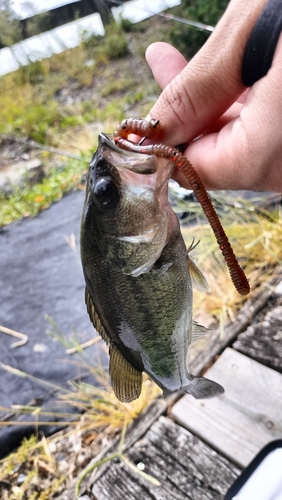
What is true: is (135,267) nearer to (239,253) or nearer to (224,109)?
(224,109)

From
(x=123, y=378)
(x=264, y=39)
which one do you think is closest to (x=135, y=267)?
(x=123, y=378)

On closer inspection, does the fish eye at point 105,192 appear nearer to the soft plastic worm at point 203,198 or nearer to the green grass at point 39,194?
the soft plastic worm at point 203,198

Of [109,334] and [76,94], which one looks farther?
[76,94]

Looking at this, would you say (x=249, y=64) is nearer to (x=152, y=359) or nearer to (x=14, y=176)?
(x=152, y=359)

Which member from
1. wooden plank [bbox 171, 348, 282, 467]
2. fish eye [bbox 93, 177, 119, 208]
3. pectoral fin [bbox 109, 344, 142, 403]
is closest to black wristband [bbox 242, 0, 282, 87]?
fish eye [bbox 93, 177, 119, 208]

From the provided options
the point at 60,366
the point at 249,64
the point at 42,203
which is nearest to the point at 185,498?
the point at 60,366

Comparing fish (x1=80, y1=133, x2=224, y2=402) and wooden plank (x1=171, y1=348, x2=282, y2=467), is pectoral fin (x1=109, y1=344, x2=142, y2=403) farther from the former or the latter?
wooden plank (x1=171, y1=348, x2=282, y2=467)

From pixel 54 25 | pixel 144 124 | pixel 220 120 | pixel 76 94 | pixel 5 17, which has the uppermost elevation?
pixel 144 124

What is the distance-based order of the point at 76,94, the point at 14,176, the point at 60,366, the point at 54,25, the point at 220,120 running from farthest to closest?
the point at 54,25 → the point at 76,94 → the point at 14,176 → the point at 60,366 → the point at 220,120
